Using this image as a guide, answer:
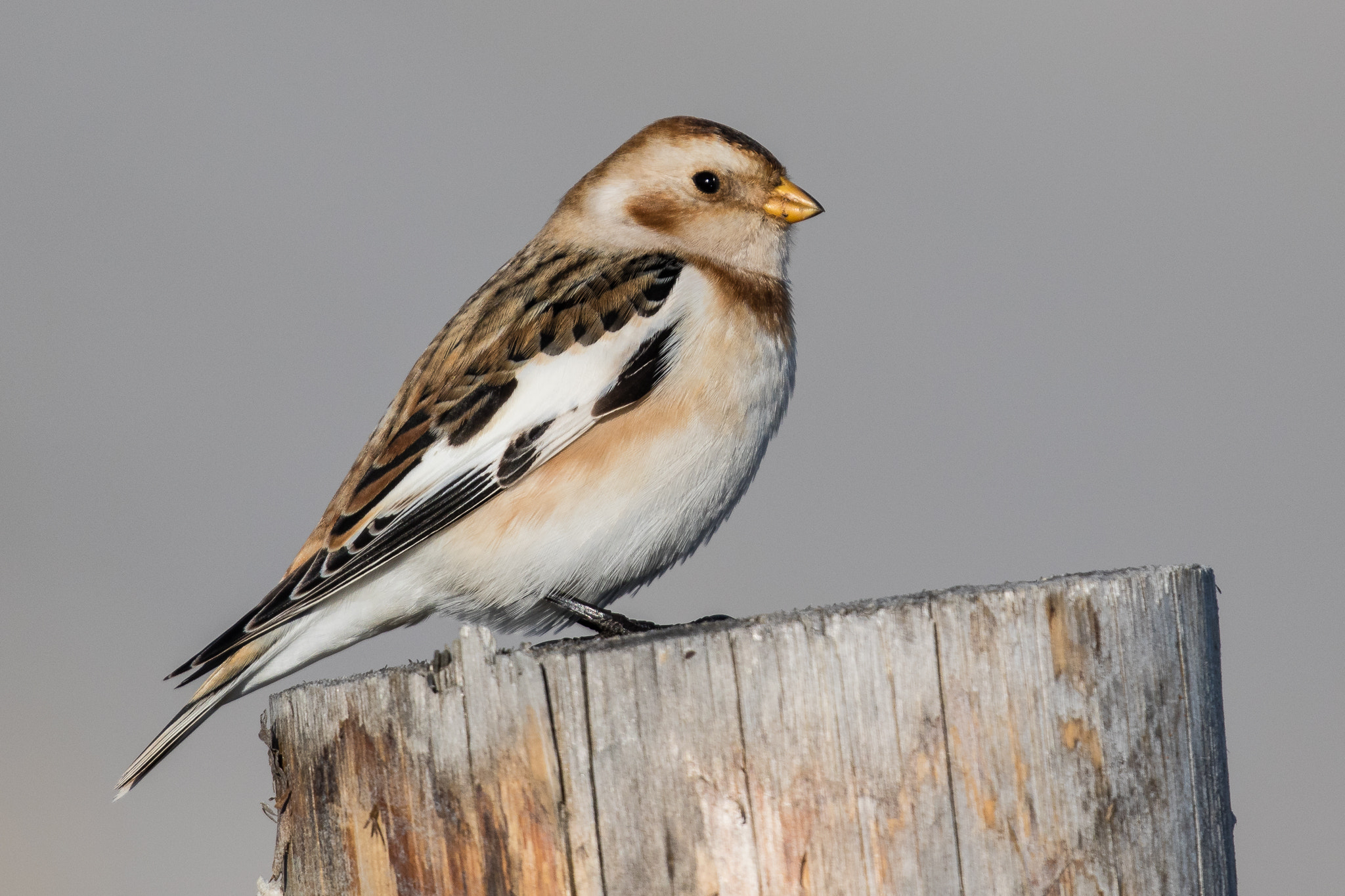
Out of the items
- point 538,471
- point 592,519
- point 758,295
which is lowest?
point 592,519

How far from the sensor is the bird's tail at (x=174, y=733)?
3.69 metres

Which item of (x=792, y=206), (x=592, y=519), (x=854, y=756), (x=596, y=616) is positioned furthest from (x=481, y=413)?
(x=854, y=756)

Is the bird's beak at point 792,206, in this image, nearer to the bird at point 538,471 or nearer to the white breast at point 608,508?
the bird at point 538,471

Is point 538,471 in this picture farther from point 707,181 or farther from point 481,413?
point 707,181

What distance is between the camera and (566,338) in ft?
13.7

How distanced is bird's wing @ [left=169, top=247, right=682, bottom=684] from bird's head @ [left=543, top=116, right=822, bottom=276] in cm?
55

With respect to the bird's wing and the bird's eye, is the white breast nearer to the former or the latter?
the bird's wing

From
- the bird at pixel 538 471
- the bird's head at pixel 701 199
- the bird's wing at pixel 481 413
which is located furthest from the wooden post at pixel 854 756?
the bird's head at pixel 701 199

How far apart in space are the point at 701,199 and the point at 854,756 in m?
3.08

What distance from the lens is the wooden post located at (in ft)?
7.32

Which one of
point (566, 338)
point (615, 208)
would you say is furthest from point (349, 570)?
point (615, 208)

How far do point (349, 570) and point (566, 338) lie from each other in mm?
1002

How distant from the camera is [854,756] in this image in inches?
88.3

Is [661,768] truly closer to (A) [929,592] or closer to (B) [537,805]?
(B) [537,805]
